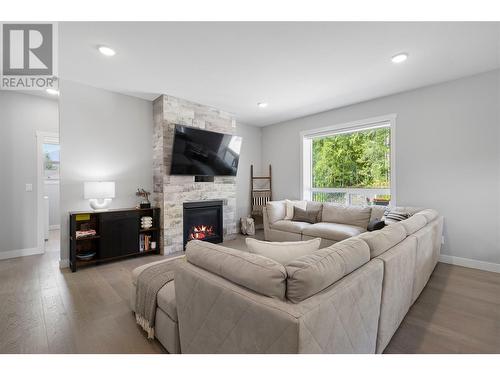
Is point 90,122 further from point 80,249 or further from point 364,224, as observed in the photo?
point 364,224

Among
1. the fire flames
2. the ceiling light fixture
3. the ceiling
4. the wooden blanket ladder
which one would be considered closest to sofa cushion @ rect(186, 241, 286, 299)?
the ceiling

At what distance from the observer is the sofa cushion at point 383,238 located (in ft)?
4.77

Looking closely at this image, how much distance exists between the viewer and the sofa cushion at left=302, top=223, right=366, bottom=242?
326cm

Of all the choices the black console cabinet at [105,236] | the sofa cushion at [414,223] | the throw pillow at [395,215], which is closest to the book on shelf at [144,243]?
the black console cabinet at [105,236]

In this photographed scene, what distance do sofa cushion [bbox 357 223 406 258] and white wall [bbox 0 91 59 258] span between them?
474 centimetres

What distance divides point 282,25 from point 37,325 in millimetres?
3201

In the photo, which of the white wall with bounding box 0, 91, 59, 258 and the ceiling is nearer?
the ceiling

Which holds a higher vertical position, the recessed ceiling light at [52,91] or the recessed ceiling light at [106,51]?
the recessed ceiling light at [52,91]

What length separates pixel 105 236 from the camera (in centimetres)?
313

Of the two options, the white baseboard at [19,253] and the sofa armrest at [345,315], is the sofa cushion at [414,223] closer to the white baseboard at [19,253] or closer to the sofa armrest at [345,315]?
the sofa armrest at [345,315]

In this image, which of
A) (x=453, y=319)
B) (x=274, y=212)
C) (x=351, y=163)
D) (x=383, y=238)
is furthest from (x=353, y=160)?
(x=383, y=238)

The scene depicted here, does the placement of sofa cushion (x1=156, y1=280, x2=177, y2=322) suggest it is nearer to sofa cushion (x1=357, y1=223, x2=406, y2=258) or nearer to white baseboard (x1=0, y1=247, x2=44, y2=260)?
sofa cushion (x1=357, y1=223, x2=406, y2=258)

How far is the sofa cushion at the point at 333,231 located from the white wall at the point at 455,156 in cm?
95
